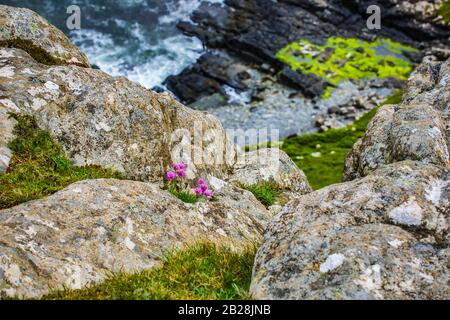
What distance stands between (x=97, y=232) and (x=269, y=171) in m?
8.49

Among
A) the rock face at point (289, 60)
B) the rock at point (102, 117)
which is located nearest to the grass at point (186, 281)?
the rock at point (102, 117)

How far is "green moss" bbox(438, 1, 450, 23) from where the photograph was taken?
88.6m

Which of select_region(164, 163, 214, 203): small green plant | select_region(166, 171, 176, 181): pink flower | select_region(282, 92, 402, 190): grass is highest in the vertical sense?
select_region(166, 171, 176, 181): pink flower

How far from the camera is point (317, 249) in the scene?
7.86 metres

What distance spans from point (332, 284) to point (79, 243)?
4816 millimetres

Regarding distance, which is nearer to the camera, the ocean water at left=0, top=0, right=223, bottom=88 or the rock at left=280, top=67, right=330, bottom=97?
the ocean water at left=0, top=0, right=223, bottom=88

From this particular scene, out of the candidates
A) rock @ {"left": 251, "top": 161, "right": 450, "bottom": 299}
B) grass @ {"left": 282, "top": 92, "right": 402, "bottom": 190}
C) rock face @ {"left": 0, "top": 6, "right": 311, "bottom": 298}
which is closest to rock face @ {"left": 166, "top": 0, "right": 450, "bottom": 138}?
grass @ {"left": 282, "top": 92, "right": 402, "bottom": 190}

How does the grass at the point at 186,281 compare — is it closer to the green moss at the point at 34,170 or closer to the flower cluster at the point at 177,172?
the green moss at the point at 34,170

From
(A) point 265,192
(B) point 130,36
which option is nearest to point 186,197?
(A) point 265,192

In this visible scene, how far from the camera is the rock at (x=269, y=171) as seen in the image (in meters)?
16.6

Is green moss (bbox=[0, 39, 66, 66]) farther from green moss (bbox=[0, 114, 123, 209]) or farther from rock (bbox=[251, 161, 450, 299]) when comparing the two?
rock (bbox=[251, 161, 450, 299])

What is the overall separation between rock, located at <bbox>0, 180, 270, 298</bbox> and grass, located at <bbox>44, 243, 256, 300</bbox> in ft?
1.49

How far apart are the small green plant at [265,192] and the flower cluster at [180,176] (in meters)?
2.46
